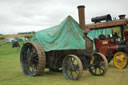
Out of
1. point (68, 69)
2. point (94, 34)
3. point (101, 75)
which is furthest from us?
point (94, 34)

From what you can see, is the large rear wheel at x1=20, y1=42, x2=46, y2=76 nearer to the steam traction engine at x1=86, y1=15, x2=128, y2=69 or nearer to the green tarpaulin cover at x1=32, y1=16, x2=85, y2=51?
the green tarpaulin cover at x1=32, y1=16, x2=85, y2=51

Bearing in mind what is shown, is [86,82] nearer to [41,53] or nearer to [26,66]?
[41,53]

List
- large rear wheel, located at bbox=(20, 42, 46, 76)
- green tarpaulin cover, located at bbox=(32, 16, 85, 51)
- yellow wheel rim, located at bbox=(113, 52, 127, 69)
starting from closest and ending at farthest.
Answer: green tarpaulin cover, located at bbox=(32, 16, 85, 51) → large rear wheel, located at bbox=(20, 42, 46, 76) → yellow wheel rim, located at bbox=(113, 52, 127, 69)

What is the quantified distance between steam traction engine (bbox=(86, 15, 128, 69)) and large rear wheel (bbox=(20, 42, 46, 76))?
12.8ft

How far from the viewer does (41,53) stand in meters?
6.31

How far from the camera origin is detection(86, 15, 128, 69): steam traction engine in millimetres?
8086

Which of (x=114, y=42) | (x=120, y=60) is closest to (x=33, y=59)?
(x=120, y=60)

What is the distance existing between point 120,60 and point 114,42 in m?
1.14

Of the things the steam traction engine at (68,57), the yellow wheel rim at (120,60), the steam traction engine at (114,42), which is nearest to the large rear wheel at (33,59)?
the steam traction engine at (68,57)

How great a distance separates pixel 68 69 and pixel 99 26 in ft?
13.1

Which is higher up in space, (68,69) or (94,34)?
(94,34)

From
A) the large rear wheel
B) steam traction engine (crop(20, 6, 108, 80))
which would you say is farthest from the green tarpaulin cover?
the large rear wheel

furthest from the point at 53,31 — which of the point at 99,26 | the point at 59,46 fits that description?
the point at 99,26

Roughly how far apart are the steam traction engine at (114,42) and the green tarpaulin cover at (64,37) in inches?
112
